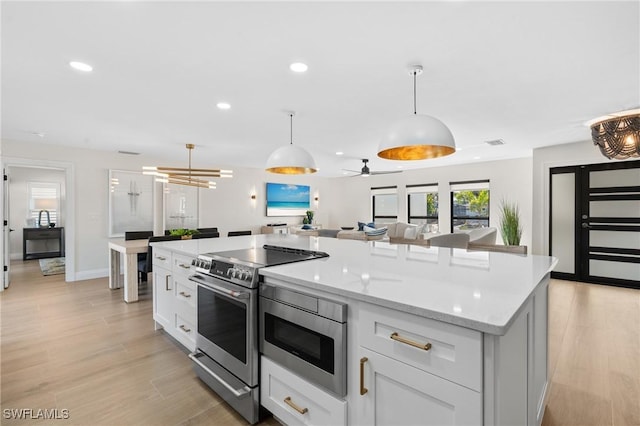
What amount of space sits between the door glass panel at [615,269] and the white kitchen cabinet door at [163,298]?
618 centimetres

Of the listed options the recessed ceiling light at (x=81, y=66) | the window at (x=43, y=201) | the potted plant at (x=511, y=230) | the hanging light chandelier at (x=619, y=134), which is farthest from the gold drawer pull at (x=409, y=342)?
the window at (x=43, y=201)

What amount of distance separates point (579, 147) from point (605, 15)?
4.07m

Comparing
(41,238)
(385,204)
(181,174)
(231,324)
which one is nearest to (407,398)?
(231,324)

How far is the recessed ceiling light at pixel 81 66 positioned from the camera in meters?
2.20

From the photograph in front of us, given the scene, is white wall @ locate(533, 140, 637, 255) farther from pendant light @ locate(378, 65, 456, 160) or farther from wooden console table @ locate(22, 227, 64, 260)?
wooden console table @ locate(22, 227, 64, 260)

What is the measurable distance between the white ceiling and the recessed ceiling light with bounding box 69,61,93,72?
45 millimetres

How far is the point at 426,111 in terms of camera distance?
3221 mm

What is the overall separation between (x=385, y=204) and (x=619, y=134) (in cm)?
612

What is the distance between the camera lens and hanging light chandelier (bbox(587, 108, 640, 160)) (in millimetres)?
2867

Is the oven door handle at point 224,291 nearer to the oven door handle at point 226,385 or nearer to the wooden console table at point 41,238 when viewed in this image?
the oven door handle at point 226,385

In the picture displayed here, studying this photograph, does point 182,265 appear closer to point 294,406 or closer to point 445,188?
point 294,406

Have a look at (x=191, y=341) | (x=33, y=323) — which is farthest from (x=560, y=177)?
(x=33, y=323)

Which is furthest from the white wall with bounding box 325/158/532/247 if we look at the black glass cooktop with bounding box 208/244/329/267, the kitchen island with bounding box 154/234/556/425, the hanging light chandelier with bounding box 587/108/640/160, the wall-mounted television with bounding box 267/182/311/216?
the black glass cooktop with bounding box 208/244/329/267

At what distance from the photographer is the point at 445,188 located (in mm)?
7590
